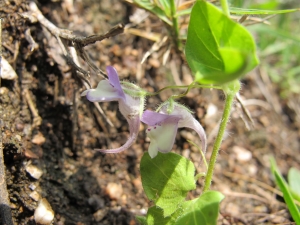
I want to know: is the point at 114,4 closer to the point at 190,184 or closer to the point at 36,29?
the point at 36,29

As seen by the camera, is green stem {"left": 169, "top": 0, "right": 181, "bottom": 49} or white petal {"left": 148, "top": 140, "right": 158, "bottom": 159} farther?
green stem {"left": 169, "top": 0, "right": 181, "bottom": 49}

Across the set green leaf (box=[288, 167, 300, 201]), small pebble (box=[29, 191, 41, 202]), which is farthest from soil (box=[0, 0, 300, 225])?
green leaf (box=[288, 167, 300, 201])

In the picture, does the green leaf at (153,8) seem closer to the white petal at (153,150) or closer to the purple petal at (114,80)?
the purple petal at (114,80)

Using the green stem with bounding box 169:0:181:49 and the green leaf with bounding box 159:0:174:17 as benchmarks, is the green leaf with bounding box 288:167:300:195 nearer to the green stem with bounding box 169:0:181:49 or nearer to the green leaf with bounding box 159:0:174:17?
the green stem with bounding box 169:0:181:49

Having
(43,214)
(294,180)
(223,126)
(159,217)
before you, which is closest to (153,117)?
(223,126)

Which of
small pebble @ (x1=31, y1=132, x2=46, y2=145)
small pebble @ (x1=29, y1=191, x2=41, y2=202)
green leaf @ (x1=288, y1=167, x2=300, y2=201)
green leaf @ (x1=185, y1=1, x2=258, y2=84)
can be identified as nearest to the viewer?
green leaf @ (x1=185, y1=1, x2=258, y2=84)

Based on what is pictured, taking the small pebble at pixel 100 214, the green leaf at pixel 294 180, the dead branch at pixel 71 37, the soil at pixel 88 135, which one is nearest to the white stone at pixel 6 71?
the soil at pixel 88 135
